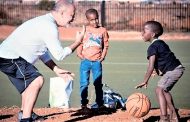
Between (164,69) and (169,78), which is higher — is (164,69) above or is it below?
above

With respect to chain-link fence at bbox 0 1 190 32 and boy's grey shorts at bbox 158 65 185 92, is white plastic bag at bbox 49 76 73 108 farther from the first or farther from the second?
chain-link fence at bbox 0 1 190 32

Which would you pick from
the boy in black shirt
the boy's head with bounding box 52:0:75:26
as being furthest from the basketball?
the boy's head with bounding box 52:0:75:26

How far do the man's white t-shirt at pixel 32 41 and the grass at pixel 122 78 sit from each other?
119 inches

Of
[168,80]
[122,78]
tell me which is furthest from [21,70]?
[122,78]

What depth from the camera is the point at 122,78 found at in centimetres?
1344

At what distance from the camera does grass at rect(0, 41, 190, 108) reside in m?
10.3

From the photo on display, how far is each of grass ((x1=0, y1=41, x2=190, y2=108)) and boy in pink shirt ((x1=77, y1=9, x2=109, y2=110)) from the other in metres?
0.97

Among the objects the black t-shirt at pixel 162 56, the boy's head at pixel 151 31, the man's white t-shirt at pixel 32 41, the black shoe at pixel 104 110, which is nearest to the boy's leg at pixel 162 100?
the black t-shirt at pixel 162 56

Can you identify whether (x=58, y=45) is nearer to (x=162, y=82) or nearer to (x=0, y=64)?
(x=0, y=64)

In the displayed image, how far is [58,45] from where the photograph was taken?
6652 millimetres

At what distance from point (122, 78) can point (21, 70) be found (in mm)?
6700

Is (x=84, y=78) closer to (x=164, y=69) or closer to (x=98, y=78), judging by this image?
(x=98, y=78)

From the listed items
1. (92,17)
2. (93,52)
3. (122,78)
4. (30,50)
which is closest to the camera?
(30,50)

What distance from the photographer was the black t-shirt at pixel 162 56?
7.43 metres
